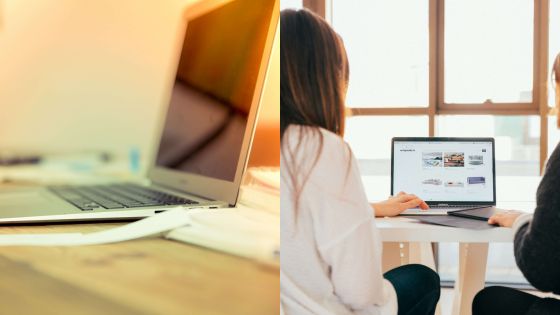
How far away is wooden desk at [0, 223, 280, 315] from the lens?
1.25ft

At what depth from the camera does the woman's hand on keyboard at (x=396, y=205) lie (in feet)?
5.06

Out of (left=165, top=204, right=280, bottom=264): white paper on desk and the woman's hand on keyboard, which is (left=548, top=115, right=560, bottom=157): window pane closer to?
the woman's hand on keyboard

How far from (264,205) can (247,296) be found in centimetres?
6

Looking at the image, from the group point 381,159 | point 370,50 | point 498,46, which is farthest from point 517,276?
point 370,50

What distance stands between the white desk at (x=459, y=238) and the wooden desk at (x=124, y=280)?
1.01 m

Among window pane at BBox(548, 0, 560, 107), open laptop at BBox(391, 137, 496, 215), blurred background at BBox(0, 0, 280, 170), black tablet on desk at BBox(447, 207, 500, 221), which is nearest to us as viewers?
blurred background at BBox(0, 0, 280, 170)

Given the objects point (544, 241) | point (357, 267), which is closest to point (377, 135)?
point (544, 241)

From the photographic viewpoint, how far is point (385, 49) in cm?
286

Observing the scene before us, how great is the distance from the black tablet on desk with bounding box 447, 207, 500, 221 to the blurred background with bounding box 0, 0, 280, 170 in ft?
4.05

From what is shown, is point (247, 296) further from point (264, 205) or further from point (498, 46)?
point (498, 46)

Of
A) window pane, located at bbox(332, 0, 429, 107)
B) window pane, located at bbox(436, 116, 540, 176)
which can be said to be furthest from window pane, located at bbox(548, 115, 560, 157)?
window pane, located at bbox(332, 0, 429, 107)

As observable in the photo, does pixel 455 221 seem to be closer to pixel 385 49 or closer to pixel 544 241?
pixel 544 241

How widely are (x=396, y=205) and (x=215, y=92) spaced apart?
120 centimetres

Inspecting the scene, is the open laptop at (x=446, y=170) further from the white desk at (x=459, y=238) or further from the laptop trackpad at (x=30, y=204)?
the laptop trackpad at (x=30, y=204)
